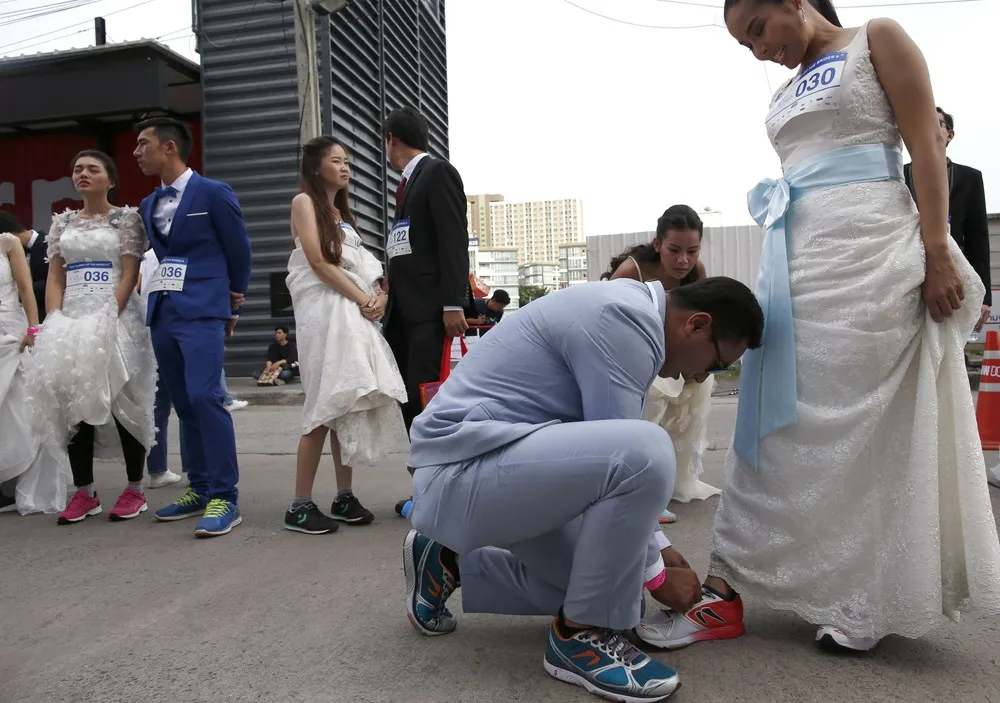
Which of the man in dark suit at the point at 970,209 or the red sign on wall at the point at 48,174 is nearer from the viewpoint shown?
the man in dark suit at the point at 970,209

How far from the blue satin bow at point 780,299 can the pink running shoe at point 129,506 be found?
9.24 feet

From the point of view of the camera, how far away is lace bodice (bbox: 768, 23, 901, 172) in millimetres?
1954

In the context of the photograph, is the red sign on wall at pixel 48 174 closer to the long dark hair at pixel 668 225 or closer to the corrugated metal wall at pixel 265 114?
the corrugated metal wall at pixel 265 114

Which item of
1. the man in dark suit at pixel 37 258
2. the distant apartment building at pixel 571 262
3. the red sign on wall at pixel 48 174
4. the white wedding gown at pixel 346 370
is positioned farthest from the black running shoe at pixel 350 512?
the distant apartment building at pixel 571 262

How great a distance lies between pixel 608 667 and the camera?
177 cm

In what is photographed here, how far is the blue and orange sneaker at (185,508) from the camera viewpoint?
354 centimetres

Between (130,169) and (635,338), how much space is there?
11947mm

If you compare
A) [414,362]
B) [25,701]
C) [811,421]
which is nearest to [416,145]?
[414,362]

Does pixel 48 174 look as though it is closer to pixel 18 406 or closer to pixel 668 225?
pixel 18 406

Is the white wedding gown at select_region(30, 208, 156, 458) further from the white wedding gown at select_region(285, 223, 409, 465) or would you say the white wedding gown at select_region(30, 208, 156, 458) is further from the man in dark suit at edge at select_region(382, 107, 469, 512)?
the man in dark suit at edge at select_region(382, 107, 469, 512)

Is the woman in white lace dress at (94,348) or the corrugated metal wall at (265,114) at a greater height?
the corrugated metal wall at (265,114)

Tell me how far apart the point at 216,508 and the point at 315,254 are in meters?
1.15

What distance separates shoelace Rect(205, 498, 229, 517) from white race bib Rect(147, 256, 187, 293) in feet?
3.05

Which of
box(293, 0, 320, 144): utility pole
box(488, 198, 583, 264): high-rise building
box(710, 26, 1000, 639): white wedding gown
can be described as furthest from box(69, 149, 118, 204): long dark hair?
box(488, 198, 583, 264): high-rise building
